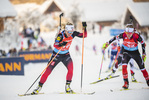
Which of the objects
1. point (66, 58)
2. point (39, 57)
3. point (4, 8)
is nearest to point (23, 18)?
point (4, 8)

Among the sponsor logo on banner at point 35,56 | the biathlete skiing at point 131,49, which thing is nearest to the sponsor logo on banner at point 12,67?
the sponsor logo on banner at point 35,56

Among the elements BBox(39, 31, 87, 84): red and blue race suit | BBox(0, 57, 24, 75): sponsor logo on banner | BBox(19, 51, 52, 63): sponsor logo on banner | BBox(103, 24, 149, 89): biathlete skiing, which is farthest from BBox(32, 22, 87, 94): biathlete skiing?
BBox(19, 51, 52, 63): sponsor logo on banner

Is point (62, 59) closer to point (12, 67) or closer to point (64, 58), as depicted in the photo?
point (64, 58)

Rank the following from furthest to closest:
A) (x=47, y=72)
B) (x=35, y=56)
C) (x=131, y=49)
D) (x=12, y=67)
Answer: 1. (x=35, y=56)
2. (x=12, y=67)
3. (x=131, y=49)
4. (x=47, y=72)

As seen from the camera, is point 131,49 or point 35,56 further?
point 35,56

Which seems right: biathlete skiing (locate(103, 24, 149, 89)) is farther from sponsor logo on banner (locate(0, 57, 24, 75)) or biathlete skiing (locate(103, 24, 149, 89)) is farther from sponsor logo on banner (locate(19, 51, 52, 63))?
sponsor logo on banner (locate(19, 51, 52, 63))

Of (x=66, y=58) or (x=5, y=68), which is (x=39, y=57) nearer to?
(x=5, y=68)

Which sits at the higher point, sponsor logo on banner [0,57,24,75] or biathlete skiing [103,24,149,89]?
biathlete skiing [103,24,149,89]

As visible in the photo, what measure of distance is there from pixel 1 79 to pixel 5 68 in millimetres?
814

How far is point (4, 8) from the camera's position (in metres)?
15.1

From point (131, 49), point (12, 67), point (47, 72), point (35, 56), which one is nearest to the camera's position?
point (47, 72)

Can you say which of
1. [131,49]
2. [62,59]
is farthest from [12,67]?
[131,49]

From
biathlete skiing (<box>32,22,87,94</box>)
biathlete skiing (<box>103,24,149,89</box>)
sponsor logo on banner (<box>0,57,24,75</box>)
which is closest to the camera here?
biathlete skiing (<box>32,22,87,94</box>)

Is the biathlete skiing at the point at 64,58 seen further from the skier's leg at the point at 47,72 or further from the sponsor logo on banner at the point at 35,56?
the sponsor logo on banner at the point at 35,56
